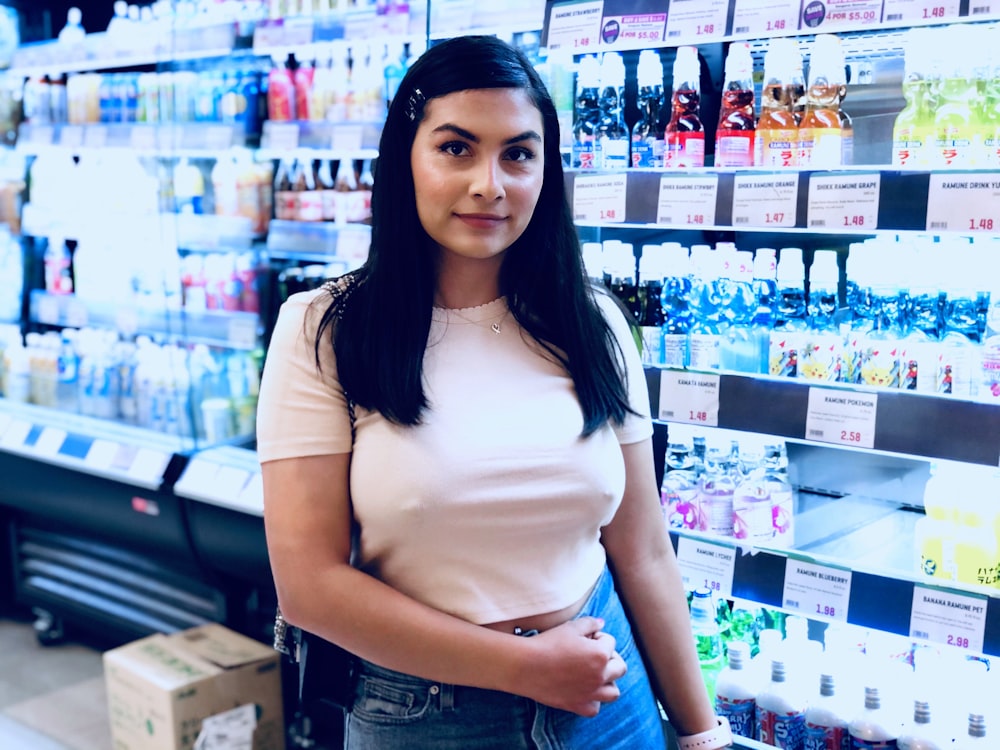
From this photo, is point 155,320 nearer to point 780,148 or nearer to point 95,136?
point 95,136

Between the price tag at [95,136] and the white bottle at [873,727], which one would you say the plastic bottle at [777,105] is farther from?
the price tag at [95,136]

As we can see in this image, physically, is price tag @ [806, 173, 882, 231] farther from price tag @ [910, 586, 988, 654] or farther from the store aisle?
the store aisle

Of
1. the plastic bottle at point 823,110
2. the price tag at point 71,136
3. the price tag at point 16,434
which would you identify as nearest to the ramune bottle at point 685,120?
the plastic bottle at point 823,110

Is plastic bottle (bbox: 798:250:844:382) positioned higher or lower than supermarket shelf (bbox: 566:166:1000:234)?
lower

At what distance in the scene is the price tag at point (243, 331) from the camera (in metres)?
3.28

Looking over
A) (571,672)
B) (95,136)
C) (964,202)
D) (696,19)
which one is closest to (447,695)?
(571,672)

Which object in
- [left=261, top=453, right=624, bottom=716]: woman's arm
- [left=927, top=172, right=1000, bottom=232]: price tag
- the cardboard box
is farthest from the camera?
the cardboard box

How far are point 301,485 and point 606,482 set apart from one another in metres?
0.41

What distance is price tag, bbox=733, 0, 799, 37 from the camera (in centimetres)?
186

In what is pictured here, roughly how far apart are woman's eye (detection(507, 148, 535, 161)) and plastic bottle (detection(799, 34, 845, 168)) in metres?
0.77

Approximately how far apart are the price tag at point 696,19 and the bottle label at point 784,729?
1.34 metres

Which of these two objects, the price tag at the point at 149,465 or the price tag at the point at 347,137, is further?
the price tag at the point at 149,465

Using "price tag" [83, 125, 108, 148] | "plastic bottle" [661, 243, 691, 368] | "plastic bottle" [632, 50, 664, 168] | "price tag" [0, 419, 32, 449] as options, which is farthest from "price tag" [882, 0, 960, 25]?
"price tag" [0, 419, 32, 449]

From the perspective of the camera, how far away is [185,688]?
280cm
